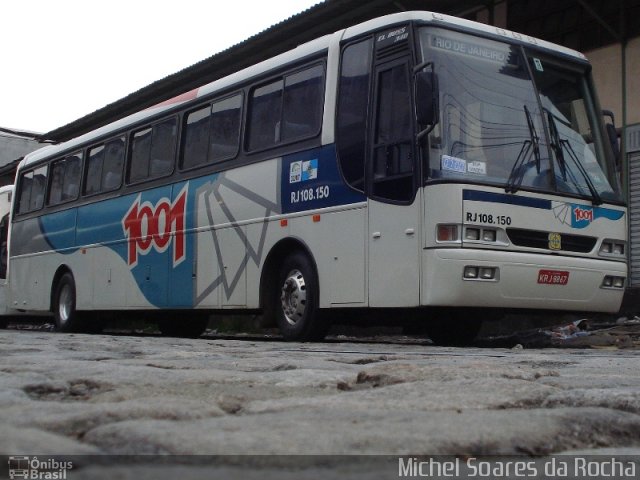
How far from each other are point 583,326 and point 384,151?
4.70 meters

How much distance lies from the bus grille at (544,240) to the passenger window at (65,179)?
8.23 meters

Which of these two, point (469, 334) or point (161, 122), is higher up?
point (161, 122)

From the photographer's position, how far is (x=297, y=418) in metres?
2.56

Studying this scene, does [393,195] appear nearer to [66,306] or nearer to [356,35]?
[356,35]

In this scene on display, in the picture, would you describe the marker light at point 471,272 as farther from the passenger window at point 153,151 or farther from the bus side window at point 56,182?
the bus side window at point 56,182

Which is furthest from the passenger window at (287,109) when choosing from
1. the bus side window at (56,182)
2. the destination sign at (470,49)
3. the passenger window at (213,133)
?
the bus side window at (56,182)

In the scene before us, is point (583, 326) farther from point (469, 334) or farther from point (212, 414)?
point (212, 414)

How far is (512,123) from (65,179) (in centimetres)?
863

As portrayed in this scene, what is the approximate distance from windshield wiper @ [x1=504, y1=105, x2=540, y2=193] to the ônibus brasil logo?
177 inches

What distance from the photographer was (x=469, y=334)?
33.7ft

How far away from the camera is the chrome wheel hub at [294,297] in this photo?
9.46 m

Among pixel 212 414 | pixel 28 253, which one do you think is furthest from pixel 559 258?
pixel 28 253

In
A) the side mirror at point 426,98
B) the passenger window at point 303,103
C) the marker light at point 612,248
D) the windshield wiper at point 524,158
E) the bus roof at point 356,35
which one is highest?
the bus roof at point 356,35

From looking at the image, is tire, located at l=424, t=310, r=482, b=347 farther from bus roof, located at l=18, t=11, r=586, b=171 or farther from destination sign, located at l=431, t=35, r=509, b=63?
bus roof, located at l=18, t=11, r=586, b=171
